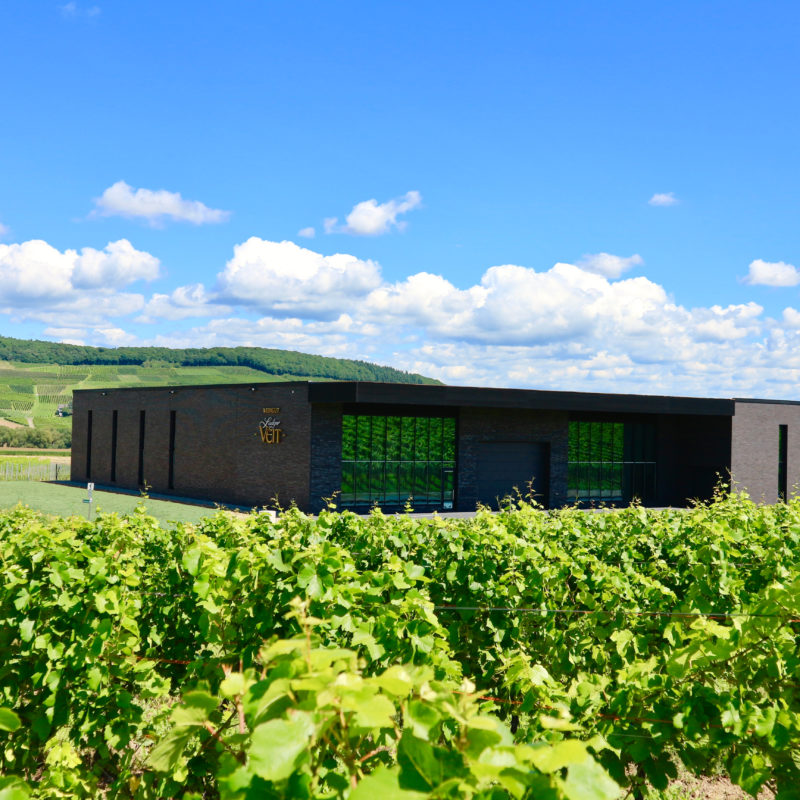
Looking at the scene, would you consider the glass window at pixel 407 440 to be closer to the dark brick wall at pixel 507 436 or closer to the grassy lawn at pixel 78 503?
the dark brick wall at pixel 507 436

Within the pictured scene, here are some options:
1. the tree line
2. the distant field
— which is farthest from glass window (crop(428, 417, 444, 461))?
the distant field

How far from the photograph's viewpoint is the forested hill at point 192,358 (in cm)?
17375

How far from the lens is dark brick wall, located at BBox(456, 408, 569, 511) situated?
107 ft

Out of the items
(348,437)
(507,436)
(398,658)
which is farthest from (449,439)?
(398,658)

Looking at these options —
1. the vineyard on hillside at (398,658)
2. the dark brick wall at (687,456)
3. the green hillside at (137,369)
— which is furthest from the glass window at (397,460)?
the green hillside at (137,369)

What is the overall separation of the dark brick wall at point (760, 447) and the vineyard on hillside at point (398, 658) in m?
29.2

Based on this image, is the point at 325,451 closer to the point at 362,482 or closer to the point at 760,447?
the point at 362,482

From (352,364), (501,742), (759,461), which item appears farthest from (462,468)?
(352,364)

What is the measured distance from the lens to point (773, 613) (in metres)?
3.95

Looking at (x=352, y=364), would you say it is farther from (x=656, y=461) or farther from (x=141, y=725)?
(x=141, y=725)

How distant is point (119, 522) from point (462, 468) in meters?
25.2

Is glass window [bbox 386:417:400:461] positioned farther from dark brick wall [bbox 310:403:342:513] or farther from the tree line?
the tree line

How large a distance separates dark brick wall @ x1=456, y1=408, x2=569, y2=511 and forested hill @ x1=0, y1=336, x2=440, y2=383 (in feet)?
441

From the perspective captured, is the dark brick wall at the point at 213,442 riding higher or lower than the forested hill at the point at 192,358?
lower
